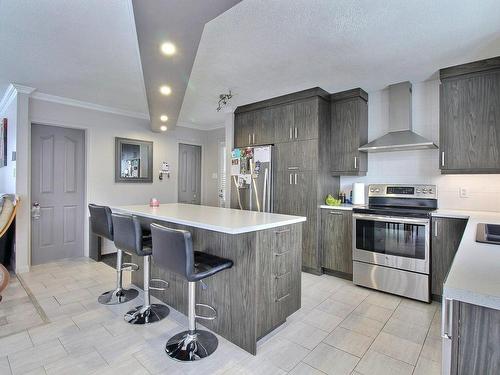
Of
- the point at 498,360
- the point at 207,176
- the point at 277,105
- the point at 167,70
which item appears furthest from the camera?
the point at 207,176

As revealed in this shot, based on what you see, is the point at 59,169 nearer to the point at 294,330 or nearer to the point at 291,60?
the point at 291,60

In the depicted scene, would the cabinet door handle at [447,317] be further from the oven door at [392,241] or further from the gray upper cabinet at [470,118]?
the gray upper cabinet at [470,118]

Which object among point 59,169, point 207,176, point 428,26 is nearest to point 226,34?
point 428,26

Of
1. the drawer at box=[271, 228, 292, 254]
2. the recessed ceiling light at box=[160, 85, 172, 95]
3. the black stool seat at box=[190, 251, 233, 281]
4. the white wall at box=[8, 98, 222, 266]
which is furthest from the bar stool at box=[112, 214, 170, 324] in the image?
the white wall at box=[8, 98, 222, 266]

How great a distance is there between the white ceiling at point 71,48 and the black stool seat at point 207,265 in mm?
1870

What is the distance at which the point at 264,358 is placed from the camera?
190cm

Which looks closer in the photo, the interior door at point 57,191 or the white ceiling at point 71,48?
the white ceiling at point 71,48

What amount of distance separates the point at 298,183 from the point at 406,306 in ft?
6.02

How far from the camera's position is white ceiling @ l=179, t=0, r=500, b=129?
1.94 metres

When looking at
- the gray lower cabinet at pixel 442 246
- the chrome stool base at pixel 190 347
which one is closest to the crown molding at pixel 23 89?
the chrome stool base at pixel 190 347

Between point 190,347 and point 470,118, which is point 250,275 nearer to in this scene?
point 190,347

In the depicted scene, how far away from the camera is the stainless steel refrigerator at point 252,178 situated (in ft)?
13.2

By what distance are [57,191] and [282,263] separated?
3775 mm

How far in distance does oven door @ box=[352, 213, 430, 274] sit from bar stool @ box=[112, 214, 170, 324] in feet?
7.36
